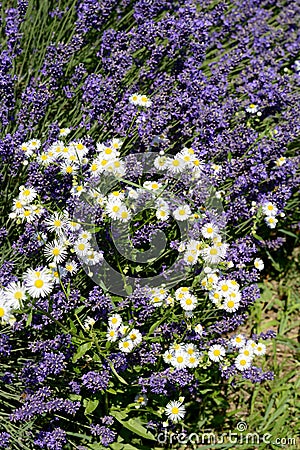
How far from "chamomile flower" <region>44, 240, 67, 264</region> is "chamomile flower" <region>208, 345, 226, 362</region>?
0.77 meters

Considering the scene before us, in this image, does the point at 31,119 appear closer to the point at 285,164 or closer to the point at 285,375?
the point at 285,164

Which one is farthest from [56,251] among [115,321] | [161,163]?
[161,163]

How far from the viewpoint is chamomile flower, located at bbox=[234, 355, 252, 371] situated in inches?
102

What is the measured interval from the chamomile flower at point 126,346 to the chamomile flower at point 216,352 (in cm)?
38

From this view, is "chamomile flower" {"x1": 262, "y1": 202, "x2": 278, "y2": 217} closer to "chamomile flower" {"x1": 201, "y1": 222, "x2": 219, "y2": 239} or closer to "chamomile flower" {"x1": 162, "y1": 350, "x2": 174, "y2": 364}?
"chamomile flower" {"x1": 201, "y1": 222, "x2": 219, "y2": 239}

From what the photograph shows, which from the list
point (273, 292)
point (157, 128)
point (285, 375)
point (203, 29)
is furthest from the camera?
point (273, 292)

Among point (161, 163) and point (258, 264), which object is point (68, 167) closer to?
point (161, 163)

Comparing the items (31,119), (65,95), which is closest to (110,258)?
(31,119)

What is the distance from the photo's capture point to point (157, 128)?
270 centimetres

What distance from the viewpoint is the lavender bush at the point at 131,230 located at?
95.7 inches

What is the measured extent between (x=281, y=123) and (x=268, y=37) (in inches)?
24.5

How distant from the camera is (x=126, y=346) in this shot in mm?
2398

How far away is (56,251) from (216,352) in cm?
84

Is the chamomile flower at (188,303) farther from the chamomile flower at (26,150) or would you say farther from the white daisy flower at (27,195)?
the chamomile flower at (26,150)
